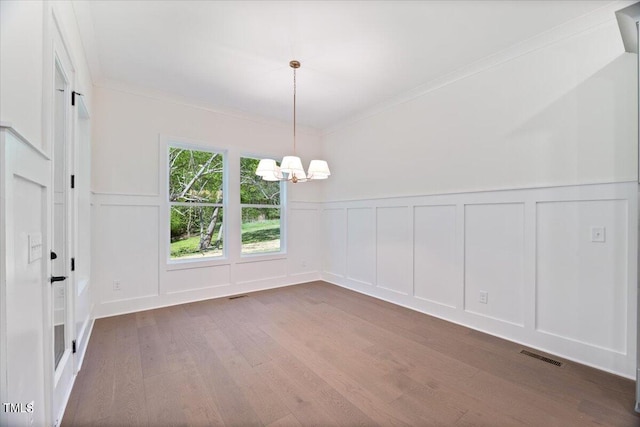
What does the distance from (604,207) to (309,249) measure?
387 centimetres

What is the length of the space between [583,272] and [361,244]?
103 inches

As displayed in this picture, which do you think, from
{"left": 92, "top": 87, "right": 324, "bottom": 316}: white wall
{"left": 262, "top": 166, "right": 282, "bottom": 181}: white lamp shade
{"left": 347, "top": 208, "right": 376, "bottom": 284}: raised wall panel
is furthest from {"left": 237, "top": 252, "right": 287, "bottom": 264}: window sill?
{"left": 262, "top": 166, "right": 282, "bottom": 181}: white lamp shade

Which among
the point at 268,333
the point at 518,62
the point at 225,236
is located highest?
the point at 518,62

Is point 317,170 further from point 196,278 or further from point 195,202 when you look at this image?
point 196,278

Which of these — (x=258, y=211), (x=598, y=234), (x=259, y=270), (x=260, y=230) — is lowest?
(x=259, y=270)

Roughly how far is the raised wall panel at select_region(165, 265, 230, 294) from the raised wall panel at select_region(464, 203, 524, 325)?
129 inches

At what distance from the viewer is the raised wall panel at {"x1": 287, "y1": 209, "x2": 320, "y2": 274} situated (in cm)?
495

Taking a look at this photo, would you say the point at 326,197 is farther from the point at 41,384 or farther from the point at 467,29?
the point at 41,384

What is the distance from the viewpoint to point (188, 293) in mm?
3936

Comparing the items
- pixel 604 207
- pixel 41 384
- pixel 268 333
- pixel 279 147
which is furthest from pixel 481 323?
pixel 279 147

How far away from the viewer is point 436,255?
3.42 meters

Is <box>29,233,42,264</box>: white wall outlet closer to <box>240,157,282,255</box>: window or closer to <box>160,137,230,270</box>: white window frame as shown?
<box>160,137,230,270</box>: white window frame

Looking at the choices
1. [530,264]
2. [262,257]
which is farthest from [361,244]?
[530,264]

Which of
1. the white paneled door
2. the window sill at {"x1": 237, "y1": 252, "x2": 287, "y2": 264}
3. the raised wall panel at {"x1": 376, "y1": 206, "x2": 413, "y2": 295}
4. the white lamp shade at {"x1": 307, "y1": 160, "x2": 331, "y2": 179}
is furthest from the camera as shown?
the window sill at {"x1": 237, "y1": 252, "x2": 287, "y2": 264}
